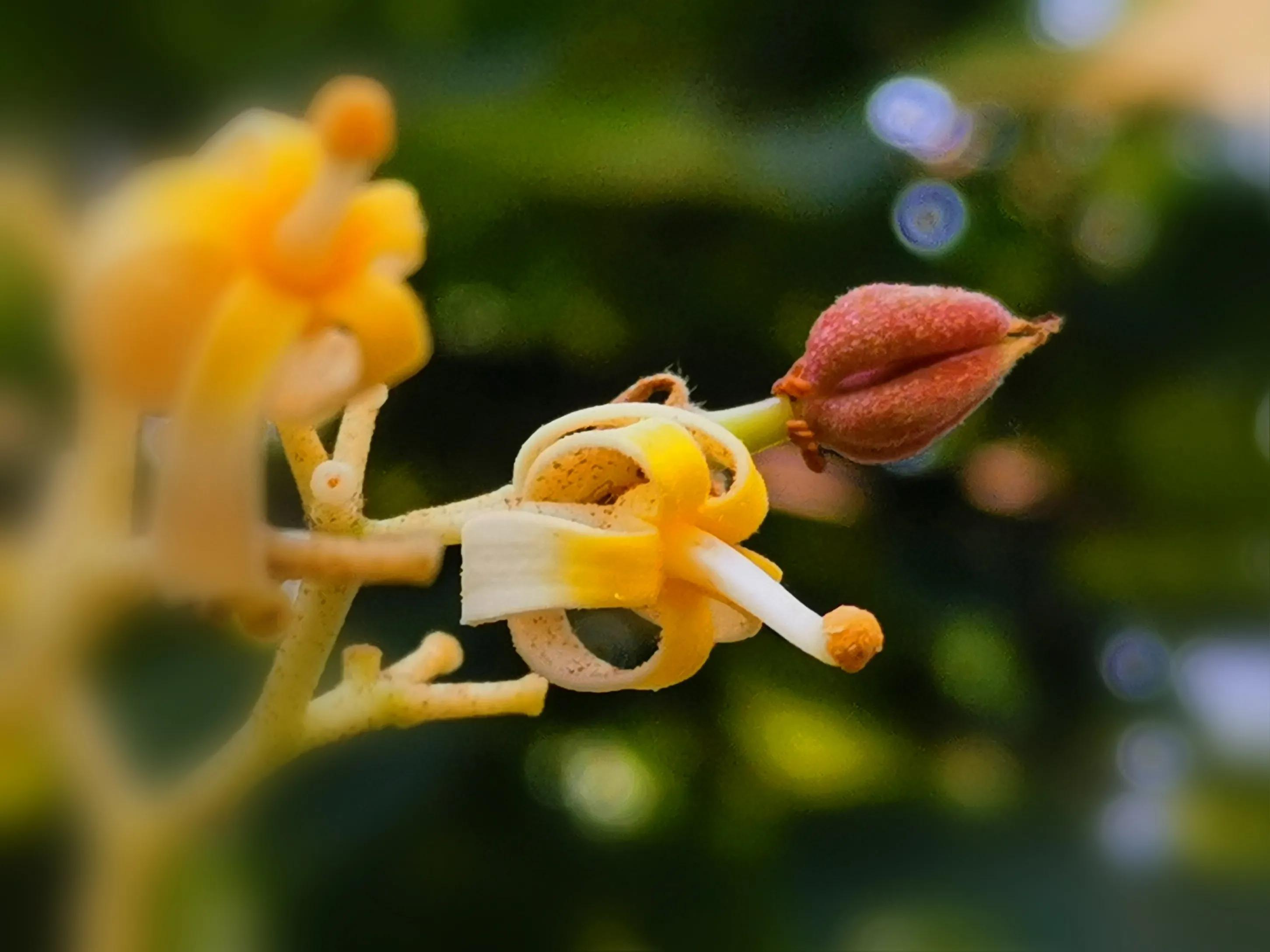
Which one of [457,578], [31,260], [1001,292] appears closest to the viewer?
[31,260]

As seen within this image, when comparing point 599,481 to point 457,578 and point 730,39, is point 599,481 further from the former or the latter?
point 730,39

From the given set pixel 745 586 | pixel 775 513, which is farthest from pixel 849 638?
pixel 775 513

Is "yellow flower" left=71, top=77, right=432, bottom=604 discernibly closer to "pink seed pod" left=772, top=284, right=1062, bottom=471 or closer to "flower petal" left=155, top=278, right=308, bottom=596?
"flower petal" left=155, top=278, right=308, bottom=596

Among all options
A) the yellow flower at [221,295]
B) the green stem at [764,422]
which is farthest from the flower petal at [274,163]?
the green stem at [764,422]

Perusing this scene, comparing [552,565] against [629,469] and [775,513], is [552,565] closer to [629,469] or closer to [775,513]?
[629,469]

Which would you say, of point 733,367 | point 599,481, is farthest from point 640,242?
point 599,481

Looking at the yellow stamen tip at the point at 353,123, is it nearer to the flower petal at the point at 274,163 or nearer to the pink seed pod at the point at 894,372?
the flower petal at the point at 274,163

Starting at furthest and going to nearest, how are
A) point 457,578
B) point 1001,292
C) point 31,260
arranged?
point 1001,292 → point 457,578 → point 31,260
